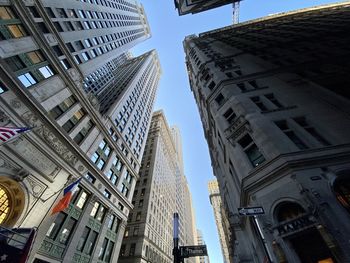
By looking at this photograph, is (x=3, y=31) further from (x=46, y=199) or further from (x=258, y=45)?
(x=258, y=45)

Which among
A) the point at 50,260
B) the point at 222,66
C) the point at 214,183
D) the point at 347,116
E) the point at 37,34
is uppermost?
the point at 214,183

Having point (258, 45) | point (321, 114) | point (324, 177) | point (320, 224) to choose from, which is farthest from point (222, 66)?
point (320, 224)

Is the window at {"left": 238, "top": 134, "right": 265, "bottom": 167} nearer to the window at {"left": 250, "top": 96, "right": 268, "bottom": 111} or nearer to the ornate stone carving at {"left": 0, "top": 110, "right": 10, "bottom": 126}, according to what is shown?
the window at {"left": 250, "top": 96, "right": 268, "bottom": 111}

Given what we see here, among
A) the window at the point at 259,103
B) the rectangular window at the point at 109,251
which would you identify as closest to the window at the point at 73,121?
the rectangular window at the point at 109,251

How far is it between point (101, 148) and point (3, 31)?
66.0 ft

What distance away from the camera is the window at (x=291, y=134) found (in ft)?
49.9

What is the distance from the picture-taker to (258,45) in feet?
133

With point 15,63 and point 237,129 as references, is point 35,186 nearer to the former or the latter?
point 15,63

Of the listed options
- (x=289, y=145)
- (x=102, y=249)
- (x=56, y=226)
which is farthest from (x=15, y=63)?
(x=289, y=145)

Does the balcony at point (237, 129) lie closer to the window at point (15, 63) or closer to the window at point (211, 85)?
the window at point (211, 85)

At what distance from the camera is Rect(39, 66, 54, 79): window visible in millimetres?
26556

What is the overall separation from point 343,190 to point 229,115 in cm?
1232

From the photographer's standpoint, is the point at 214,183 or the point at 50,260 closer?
the point at 50,260

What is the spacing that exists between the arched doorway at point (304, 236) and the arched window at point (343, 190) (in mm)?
2077
